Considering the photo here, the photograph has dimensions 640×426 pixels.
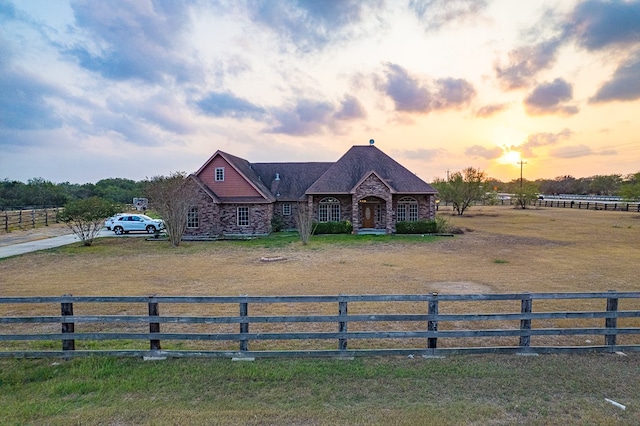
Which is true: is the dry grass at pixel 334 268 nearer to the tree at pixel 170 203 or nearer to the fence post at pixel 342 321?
the tree at pixel 170 203

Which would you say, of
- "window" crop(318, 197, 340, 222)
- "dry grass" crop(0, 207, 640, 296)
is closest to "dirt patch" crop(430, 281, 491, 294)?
"dry grass" crop(0, 207, 640, 296)

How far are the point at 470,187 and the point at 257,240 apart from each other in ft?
106

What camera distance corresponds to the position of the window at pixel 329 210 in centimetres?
2777

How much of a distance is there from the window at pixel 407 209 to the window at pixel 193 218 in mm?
15320

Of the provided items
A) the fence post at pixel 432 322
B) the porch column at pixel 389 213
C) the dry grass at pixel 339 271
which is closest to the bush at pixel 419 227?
the porch column at pixel 389 213

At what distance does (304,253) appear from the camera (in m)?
18.2

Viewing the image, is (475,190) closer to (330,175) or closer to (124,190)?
(330,175)

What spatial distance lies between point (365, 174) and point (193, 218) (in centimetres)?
1324

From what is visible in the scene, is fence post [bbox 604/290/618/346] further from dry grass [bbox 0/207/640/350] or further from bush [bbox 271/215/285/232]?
bush [bbox 271/215/285/232]

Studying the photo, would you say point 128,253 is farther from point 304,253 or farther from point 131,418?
point 131,418

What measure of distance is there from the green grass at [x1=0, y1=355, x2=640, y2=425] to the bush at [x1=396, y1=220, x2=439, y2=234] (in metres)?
20.7

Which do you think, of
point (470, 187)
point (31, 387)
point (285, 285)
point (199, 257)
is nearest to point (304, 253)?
point (199, 257)

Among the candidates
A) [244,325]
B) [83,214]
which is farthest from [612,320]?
[83,214]

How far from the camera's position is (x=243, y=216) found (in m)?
26.4
